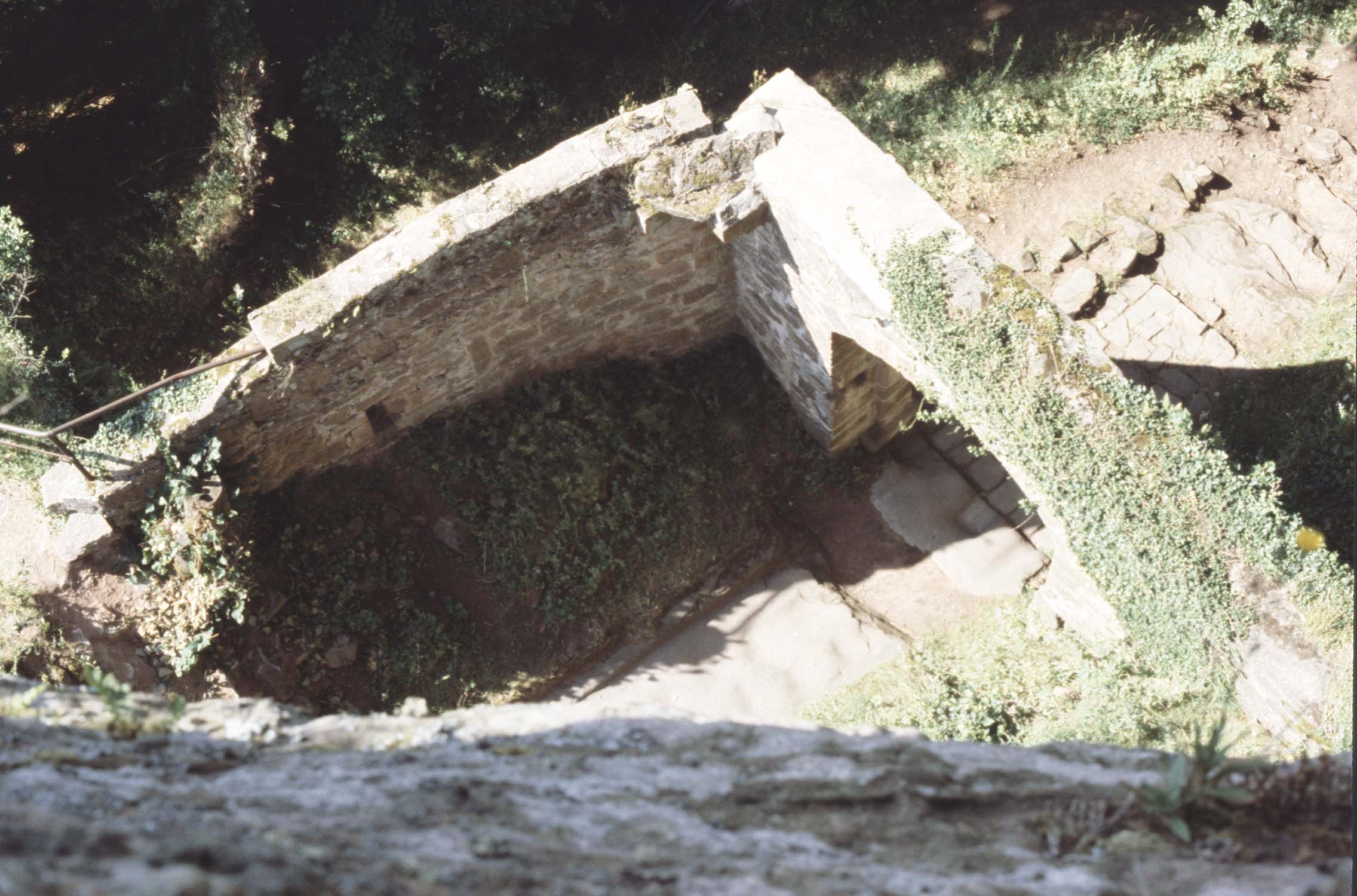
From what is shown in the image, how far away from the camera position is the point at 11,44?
838 cm

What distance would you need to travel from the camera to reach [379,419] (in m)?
7.14

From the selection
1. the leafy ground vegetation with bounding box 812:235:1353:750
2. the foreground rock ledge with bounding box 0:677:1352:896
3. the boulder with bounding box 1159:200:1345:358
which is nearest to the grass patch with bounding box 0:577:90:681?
the foreground rock ledge with bounding box 0:677:1352:896

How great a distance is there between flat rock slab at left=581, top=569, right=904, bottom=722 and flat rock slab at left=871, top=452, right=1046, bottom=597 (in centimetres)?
90

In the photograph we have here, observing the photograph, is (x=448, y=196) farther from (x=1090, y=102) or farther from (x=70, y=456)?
(x=1090, y=102)

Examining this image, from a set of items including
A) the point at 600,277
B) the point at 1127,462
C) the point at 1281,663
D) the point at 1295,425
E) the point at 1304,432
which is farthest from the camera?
the point at 1295,425

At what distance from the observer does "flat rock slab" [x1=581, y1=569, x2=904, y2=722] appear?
25.4 ft

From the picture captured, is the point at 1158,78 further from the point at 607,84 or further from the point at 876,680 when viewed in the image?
the point at 876,680

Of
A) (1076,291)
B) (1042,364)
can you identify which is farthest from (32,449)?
(1076,291)

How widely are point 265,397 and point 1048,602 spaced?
6.02 metres

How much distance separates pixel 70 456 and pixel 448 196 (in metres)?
4.59

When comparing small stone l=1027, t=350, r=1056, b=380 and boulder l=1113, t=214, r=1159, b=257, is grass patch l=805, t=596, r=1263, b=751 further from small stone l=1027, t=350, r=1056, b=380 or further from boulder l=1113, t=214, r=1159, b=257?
boulder l=1113, t=214, r=1159, b=257

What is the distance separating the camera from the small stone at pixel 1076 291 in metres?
8.41

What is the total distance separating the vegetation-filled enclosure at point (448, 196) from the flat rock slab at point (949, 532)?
0.41m

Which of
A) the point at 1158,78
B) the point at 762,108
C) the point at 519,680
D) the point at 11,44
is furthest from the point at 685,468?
the point at 11,44
